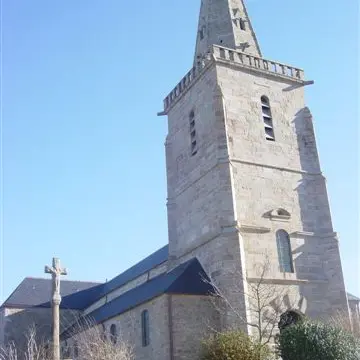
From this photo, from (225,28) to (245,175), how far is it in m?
8.27

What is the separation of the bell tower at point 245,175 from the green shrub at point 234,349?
264 centimetres

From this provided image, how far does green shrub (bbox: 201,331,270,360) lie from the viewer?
49.1 feet

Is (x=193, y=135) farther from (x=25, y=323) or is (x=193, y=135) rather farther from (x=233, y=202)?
(x=25, y=323)

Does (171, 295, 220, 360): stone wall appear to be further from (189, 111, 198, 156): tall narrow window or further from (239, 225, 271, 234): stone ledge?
(189, 111, 198, 156): tall narrow window

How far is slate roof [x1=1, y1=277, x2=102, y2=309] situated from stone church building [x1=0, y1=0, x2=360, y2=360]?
34.6 feet

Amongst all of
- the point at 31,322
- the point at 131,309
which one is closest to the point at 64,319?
the point at 31,322

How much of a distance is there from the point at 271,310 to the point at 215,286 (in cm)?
234

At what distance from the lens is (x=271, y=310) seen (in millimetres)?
19141

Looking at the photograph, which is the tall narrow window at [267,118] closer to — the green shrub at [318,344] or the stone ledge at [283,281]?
the stone ledge at [283,281]

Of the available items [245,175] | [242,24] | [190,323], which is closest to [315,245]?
[245,175]

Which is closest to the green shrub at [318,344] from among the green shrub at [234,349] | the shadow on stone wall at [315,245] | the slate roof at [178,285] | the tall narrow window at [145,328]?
the green shrub at [234,349]

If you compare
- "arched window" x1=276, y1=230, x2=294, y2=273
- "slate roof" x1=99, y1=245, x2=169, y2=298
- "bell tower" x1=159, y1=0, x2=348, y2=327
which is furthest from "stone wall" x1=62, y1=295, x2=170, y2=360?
"arched window" x1=276, y1=230, x2=294, y2=273

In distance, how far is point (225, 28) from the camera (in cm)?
2500

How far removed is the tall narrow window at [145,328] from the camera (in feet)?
68.1
